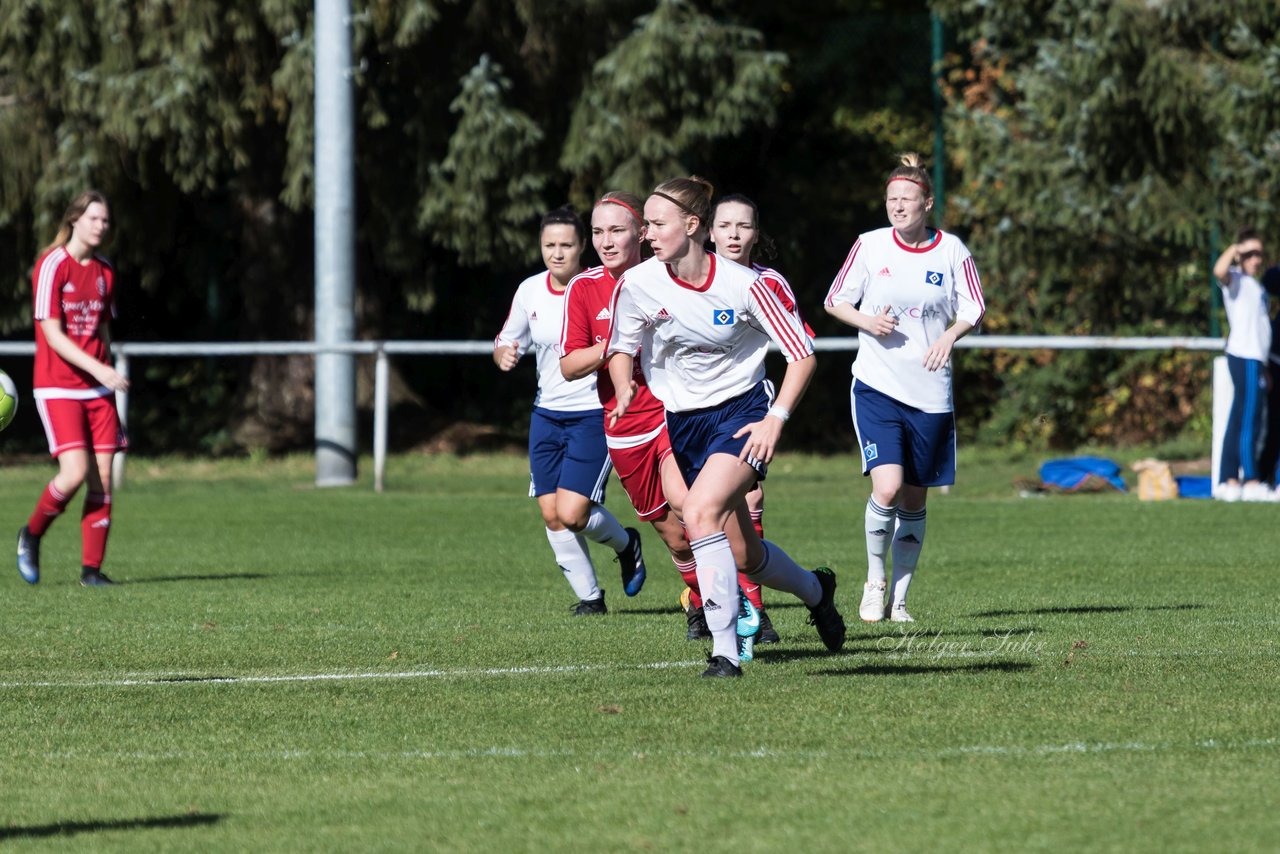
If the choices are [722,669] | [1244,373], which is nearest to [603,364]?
[722,669]

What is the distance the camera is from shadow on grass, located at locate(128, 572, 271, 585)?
11.6m

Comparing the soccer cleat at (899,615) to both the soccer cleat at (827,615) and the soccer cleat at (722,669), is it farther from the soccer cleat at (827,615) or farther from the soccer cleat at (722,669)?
the soccer cleat at (722,669)

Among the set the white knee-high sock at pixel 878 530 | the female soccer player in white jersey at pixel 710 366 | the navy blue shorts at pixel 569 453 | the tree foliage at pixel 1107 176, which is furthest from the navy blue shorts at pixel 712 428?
the tree foliage at pixel 1107 176

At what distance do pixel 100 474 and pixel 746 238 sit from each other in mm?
4502

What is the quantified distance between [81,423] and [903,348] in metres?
4.70

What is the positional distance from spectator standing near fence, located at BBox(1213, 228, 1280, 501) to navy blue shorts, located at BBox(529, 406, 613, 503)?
7.75 metres

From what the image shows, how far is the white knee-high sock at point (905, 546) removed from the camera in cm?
938

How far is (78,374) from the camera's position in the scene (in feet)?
36.7

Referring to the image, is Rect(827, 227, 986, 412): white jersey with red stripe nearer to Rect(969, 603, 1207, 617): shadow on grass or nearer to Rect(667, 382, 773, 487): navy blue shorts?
Rect(969, 603, 1207, 617): shadow on grass

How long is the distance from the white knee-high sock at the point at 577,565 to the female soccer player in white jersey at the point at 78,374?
2645 millimetres

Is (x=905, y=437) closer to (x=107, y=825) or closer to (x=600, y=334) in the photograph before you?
(x=600, y=334)

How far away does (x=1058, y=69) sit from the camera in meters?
19.8

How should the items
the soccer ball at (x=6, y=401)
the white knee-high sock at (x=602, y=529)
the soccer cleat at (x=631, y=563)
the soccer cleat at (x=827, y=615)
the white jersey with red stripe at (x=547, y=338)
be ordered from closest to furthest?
the soccer cleat at (x=827, y=615)
the soccer ball at (x=6, y=401)
the white jersey with red stripe at (x=547, y=338)
the white knee-high sock at (x=602, y=529)
the soccer cleat at (x=631, y=563)

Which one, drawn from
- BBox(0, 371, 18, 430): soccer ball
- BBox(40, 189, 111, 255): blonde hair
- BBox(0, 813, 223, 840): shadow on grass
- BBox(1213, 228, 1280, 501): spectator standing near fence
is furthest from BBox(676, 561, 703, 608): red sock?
BBox(1213, 228, 1280, 501): spectator standing near fence
